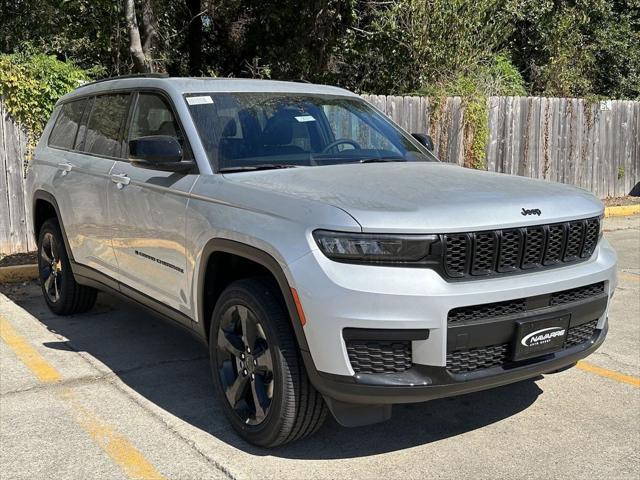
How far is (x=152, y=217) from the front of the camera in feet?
14.6

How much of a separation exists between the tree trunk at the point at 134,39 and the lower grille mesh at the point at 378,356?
9131 millimetres

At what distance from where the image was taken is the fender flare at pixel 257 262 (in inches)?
130

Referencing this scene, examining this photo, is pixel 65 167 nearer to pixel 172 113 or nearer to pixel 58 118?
pixel 58 118

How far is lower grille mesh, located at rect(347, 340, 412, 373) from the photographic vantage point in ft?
10.4

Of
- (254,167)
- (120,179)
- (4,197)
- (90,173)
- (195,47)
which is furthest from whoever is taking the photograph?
(195,47)

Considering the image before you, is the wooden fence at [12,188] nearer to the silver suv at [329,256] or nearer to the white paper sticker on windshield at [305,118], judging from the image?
the silver suv at [329,256]

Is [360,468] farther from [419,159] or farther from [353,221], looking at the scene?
[419,159]

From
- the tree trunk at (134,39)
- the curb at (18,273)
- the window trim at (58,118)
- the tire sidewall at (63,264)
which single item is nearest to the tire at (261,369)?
the tire sidewall at (63,264)

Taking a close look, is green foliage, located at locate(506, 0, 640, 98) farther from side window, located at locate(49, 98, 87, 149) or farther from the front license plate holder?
the front license plate holder

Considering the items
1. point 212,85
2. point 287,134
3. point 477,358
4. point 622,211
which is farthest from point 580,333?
point 622,211

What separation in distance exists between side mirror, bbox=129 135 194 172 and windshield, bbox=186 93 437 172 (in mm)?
171

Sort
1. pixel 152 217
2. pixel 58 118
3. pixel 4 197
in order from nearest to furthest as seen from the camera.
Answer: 1. pixel 152 217
2. pixel 58 118
3. pixel 4 197

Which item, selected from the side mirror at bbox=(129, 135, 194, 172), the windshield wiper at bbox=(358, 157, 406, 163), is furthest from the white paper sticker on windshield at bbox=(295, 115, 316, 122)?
the side mirror at bbox=(129, 135, 194, 172)

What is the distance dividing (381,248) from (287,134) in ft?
5.29
